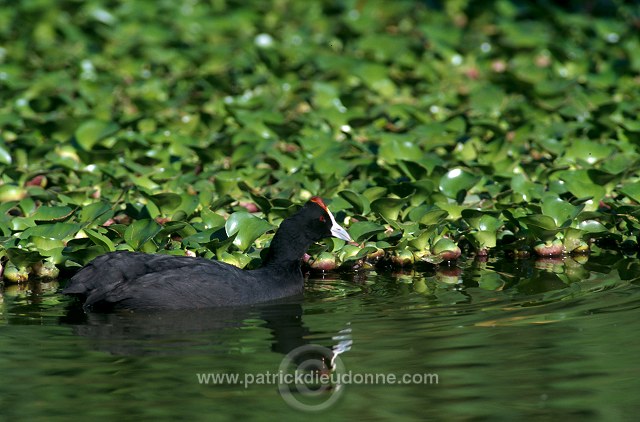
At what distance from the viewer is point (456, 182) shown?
929cm

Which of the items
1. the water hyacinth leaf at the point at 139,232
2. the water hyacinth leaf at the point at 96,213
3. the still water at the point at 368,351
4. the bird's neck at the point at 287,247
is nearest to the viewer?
the still water at the point at 368,351

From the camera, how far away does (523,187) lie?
30.3ft

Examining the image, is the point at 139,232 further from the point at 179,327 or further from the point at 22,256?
the point at 179,327

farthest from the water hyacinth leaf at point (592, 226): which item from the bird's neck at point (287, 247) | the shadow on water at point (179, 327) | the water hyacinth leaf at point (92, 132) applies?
the water hyacinth leaf at point (92, 132)

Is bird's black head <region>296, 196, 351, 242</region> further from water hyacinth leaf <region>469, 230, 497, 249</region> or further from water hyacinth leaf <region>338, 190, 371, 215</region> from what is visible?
water hyacinth leaf <region>469, 230, 497, 249</region>

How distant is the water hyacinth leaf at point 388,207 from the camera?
8719 millimetres

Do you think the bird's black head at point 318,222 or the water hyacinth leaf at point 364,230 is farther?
the water hyacinth leaf at point 364,230

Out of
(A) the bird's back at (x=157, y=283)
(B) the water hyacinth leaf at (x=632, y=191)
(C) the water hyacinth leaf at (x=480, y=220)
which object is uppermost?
(B) the water hyacinth leaf at (x=632, y=191)

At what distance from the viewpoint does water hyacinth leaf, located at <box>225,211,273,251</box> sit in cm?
842

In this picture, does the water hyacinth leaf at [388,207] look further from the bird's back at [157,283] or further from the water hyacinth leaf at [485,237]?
the bird's back at [157,283]

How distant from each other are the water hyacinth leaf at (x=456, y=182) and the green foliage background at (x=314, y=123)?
0.01 meters

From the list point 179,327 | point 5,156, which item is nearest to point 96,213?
point 179,327

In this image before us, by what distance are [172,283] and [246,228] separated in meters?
1.07

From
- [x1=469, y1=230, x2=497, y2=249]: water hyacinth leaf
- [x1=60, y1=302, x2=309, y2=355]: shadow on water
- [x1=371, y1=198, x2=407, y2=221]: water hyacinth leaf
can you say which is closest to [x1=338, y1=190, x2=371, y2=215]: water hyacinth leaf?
[x1=371, y1=198, x2=407, y2=221]: water hyacinth leaf
